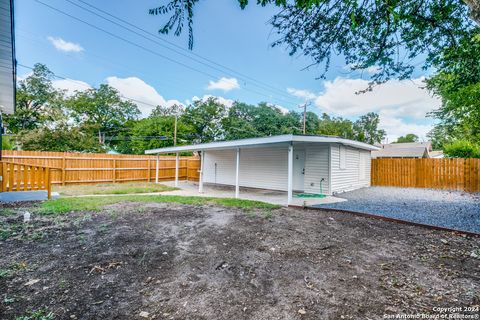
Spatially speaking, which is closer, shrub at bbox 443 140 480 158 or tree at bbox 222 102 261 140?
shrub at bbox 443 140 480 158

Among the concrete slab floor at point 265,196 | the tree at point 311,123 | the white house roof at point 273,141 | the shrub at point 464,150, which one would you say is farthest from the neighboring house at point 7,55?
the tree at point 311,123

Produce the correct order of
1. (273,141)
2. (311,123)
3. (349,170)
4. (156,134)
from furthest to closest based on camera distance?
(311,123)
(156,134)
(349,170)
(273,141)

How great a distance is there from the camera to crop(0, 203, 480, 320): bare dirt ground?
6.77 feet

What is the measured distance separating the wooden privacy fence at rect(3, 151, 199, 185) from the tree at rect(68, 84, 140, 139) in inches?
661

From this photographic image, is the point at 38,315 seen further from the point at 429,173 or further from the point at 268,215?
the point at 429,173

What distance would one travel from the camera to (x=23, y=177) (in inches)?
267

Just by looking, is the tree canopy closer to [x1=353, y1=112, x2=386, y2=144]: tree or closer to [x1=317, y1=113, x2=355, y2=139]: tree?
[x1=317, y1=113, x2=355, y2=139]: tree

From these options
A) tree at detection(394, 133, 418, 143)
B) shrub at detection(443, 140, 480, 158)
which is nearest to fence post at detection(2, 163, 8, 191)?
shrub at detection(443, 140, 480, 158)

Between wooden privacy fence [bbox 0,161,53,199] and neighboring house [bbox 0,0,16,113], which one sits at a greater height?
neighboring house [bbox 0,0,16,113]

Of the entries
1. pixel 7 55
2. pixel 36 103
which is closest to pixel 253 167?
pixel 7 55

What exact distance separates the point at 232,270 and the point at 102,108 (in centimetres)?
3137

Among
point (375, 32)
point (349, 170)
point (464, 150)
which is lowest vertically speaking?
point (349, 170)

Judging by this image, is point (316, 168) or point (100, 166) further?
point (100, 166)

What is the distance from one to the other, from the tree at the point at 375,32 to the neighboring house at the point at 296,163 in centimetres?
283
